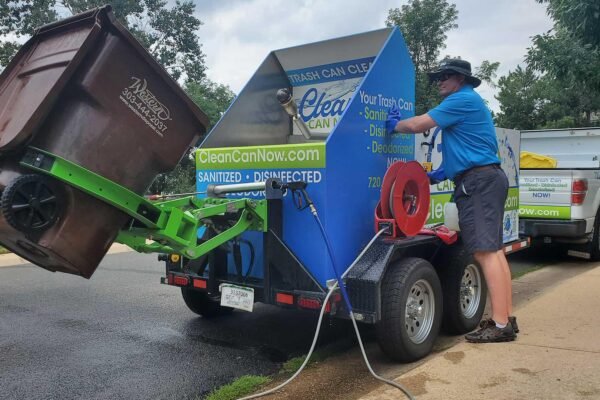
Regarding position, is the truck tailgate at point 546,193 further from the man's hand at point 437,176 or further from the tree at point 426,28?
the tree at point 426,28

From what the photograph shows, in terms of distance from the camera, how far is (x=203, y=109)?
13.4m

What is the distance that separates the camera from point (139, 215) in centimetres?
358

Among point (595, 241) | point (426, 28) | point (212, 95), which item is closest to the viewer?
point (595, 241)

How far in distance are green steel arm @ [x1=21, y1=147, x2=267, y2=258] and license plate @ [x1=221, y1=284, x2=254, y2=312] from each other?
1.58 ft

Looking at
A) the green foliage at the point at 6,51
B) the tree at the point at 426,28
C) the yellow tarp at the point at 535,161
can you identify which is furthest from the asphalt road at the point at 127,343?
the green foliage at the point at 6,51

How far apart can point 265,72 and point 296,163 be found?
5.63 feet

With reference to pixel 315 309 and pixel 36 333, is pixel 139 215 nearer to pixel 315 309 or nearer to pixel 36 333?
pixel 315 309

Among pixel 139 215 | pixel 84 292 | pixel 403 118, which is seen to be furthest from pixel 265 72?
pixel 84 292

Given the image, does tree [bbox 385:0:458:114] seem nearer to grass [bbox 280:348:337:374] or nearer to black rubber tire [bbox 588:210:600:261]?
black rubber tire [bbox 588:210:600:261]

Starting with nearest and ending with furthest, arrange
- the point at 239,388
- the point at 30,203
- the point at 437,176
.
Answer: the point at 30,203 → the point at 239,388 → the point at 437,176

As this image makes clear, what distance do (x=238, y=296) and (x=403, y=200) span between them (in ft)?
5.02

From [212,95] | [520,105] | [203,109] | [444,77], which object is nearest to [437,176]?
[444,77]

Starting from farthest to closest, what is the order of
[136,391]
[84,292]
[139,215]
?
1. [84,292]
2. [136,391]
3. [139,215]

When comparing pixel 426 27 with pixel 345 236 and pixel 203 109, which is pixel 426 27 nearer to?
pixel 203 109
